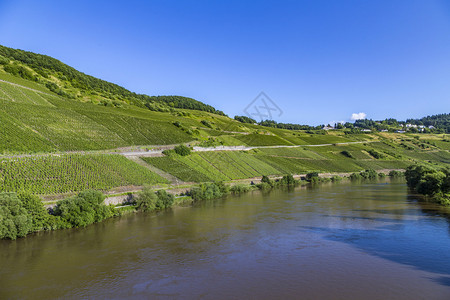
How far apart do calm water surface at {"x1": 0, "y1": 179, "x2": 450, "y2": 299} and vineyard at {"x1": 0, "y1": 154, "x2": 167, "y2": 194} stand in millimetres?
8201

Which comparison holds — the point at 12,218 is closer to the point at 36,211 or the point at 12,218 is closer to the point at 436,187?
the point at 36,211

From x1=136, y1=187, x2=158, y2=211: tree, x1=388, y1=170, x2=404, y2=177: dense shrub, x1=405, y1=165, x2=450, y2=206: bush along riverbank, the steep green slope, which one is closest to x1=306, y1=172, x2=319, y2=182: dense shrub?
x1=405, y1=165, x2=450, y2=206: bush along riverbank

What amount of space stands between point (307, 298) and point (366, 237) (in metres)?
16.7

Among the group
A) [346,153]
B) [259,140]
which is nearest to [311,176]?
[259,140]

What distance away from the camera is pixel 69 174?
1816 inches

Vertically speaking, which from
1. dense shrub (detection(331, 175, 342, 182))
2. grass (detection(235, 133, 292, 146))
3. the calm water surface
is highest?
grass (detection(235, 133, 292, 146))

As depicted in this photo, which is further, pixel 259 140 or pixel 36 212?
pixel 259 140

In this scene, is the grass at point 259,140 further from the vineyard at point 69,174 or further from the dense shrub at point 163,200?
the dense shrub at point 163,200

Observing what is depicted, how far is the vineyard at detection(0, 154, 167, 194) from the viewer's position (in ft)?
130

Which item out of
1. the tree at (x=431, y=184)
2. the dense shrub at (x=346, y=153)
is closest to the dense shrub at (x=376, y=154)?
the dense shrub at (x=346, y=153)

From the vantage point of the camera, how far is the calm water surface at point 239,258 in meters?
21.9

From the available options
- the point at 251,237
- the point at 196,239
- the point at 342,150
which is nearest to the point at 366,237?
the point at 251,237

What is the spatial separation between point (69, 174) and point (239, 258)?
31.7 m

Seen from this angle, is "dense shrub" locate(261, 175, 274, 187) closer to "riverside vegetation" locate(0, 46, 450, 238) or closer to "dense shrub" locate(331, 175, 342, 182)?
"riverside vegetation" locate(0, 46, 450, 238)
